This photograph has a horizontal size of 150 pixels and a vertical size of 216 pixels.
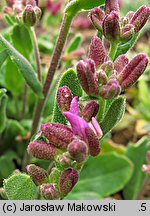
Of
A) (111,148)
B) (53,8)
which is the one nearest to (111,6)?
(111,148)

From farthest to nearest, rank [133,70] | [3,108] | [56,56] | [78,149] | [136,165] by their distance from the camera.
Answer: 1. [136,165]
2. [3,108]
3. [56,56]
4. [133,70]
5. [78,149]

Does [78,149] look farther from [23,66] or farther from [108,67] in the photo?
[23,66]

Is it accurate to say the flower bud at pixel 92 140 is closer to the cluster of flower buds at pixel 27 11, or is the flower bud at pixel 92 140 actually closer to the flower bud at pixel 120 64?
the flower bud at pixel 120 64

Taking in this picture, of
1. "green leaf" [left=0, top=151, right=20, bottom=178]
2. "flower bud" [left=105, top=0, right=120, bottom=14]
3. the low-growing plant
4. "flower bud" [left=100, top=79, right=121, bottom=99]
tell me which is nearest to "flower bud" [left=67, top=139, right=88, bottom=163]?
the low-growing plant
